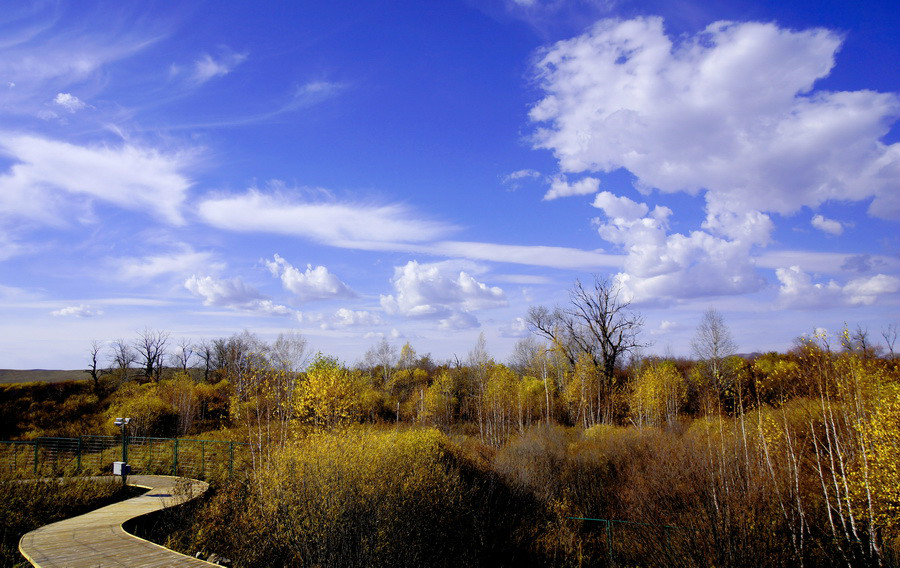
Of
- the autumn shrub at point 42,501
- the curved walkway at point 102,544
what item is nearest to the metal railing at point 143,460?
the autumn shrub at point 42,501

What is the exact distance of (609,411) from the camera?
162 ft

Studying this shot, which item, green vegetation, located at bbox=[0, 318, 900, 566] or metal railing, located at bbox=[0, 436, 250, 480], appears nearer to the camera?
green vegetation, located at bbox=[0, 318, 900, 566]

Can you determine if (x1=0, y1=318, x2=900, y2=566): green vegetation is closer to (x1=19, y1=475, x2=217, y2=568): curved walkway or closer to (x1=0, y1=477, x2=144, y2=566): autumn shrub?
(x1=19, y1=475, x2=217, y2=568): curved walkway

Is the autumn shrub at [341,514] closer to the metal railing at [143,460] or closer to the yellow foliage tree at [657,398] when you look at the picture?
the metal railing at [143,460]

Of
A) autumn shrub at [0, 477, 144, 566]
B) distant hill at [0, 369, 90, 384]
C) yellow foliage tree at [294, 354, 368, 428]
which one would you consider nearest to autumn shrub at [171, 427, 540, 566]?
autumn shrub at [0, 477, 144, 566]

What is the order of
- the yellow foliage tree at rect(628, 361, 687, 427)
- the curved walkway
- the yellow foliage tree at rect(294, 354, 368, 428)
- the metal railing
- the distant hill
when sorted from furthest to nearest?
1. the distant hill
2. the yellow foliage tree at rect(628, 361, 687, 427)
3. the yellow foliage tree at rect(294, 354, 368, 428)
4. the metal railing
5. the curved walkway

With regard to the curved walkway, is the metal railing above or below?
below

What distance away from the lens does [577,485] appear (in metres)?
29.4

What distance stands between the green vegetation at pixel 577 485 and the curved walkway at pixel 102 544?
3.88ft

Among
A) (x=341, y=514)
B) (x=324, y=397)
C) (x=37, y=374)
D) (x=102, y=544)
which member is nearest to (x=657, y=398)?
(x=324, y=397)

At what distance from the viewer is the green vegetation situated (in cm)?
1199

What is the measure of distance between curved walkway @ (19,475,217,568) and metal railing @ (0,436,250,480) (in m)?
4.92

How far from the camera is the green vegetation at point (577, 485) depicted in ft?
39.3

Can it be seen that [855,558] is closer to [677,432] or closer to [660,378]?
[677,432]
